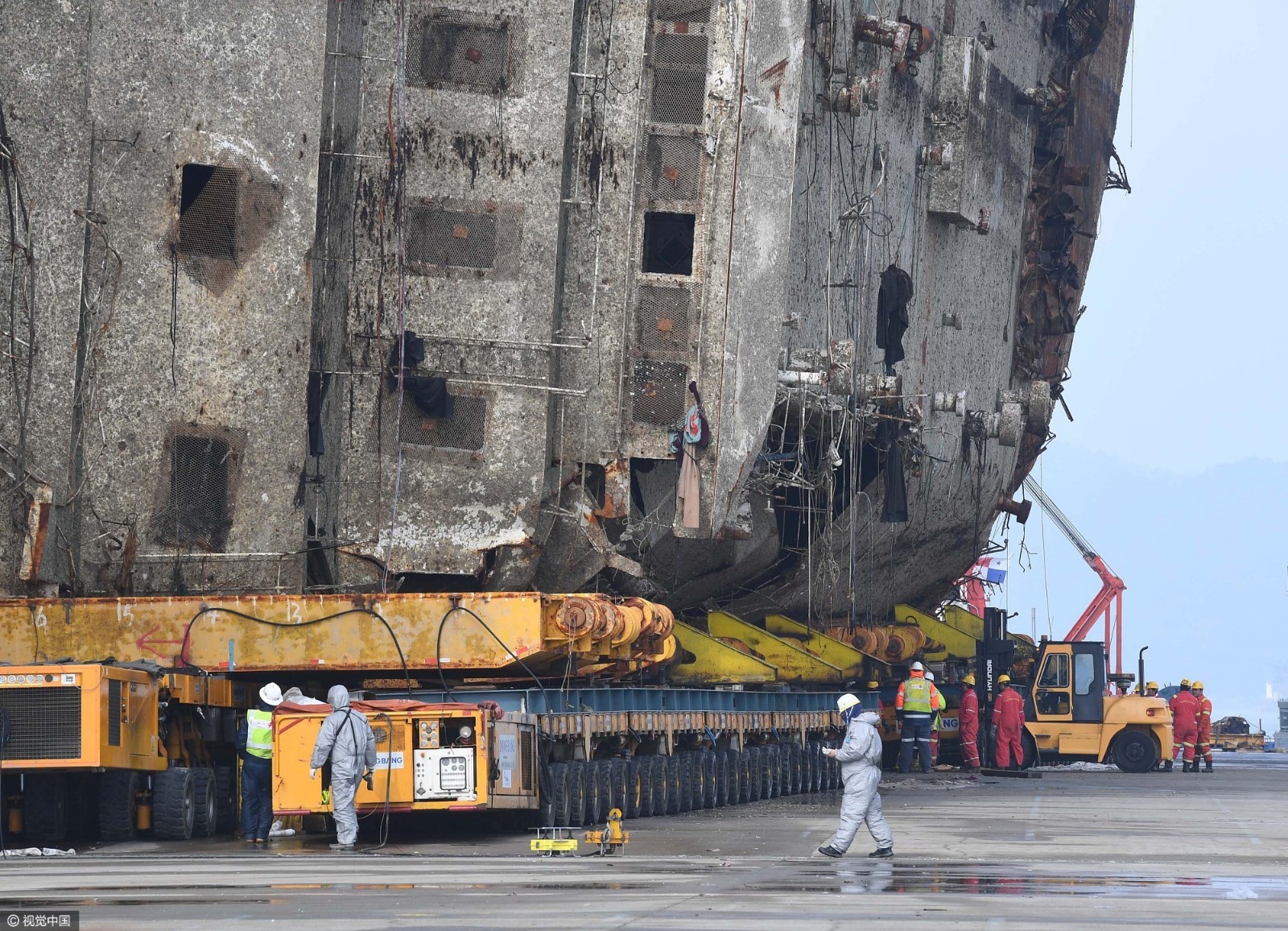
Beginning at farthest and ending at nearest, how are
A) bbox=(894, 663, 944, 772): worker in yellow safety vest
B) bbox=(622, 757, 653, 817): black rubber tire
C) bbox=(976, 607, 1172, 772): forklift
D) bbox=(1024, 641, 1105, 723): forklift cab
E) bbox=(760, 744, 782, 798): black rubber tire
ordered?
bbox=(976, 607, 1172, 772): forklift, bbox=(1024, 641, 1105, 723): forklift cab, bbox=(894, 663, 944, 772): worker in yellow safety vest, bbox=(760, 744, 782, 798): black rubber tire, bbox=(622, 757, 653, 817): black rubber tire

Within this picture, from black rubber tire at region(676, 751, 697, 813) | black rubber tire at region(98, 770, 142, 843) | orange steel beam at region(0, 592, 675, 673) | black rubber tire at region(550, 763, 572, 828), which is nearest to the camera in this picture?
black rubber tire at region(98, 770, 142, 843)

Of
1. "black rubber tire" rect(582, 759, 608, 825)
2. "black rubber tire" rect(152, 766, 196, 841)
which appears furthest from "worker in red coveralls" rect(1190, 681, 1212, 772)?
"black rubber tire" rect(152, 766, 196, 841)

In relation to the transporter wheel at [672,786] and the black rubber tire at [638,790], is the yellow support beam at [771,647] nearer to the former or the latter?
the transporter wheel at [672,786]

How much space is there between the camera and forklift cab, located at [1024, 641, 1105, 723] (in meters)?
32.6

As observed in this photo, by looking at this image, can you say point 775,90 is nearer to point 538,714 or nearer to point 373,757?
point 538,714

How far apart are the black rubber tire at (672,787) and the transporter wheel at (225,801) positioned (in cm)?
504

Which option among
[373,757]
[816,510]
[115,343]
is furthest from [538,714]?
[816,510]

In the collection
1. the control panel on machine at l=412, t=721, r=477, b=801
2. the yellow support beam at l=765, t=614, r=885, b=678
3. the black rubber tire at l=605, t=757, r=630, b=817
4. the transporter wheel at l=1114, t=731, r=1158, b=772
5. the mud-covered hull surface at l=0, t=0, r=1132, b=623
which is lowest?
the transporter wheel at l=1114, t=731, r=1158, b=772

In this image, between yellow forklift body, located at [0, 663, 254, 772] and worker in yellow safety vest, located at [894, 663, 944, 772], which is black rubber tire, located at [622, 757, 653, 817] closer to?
yellow forklift body, located at [0, 663, 254, 772]

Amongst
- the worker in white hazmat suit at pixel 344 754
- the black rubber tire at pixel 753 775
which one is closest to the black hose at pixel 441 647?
the worker in white hazmat suit at pixel 344 754

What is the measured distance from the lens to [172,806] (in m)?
17.6

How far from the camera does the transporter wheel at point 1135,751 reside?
33.0m

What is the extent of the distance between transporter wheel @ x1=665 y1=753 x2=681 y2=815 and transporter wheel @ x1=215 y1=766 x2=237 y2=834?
5.04 meters

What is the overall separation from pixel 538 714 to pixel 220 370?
5918 mm
